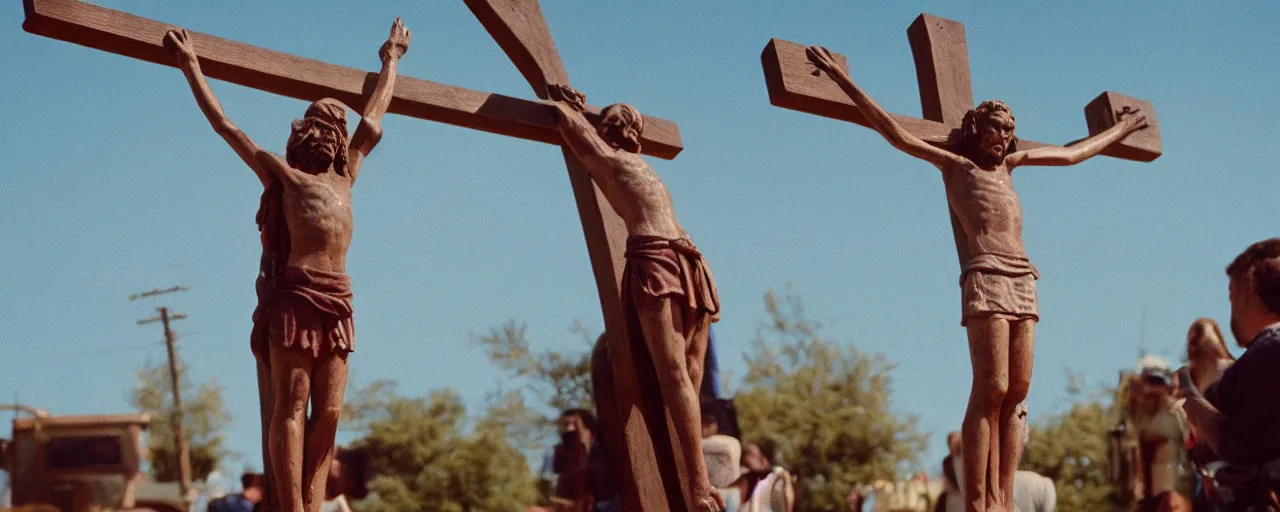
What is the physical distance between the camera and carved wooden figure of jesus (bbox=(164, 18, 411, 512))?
5.79m

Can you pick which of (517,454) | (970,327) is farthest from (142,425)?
(517,454)

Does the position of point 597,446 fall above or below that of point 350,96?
below

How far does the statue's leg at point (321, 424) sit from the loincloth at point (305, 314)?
0.22 ft

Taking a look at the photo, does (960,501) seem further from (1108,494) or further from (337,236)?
(1108,494)

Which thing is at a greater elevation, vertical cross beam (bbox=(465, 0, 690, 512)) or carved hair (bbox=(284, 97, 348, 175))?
carved hair (bbox=(284, 97, 348, 175))

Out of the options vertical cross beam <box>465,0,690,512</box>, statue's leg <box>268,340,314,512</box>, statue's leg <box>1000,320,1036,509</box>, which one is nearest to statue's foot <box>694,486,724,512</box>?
vertical cross beam <box>465,0,690,512</box>

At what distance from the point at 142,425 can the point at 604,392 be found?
1.91 metres

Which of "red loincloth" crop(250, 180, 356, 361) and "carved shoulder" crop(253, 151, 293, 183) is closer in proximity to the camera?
"red loincloth" crop(250, 180, 356, 361)

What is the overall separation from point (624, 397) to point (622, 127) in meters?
1.11

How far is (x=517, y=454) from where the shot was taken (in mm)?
14391

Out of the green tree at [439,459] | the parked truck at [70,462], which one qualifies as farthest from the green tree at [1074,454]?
the parked truck at [70,462]

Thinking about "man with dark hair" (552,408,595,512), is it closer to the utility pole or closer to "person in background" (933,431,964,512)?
"person in background" (933,431,964,512)

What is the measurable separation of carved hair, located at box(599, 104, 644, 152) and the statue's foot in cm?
145

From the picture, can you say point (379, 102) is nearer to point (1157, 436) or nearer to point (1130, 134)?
point (1130, 134)
